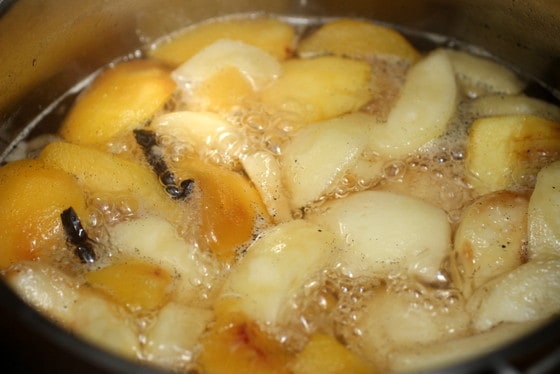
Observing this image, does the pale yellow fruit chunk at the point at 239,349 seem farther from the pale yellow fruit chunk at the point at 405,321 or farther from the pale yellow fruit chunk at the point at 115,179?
the pale yellow fruit chunk at the point at 115,179

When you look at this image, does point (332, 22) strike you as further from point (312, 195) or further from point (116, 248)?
point (116, 248)

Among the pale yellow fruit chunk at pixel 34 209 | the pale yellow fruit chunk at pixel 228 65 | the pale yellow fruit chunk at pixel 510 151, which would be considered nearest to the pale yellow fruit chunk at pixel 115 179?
the pale yellow fruit chunk at pixel 34 209

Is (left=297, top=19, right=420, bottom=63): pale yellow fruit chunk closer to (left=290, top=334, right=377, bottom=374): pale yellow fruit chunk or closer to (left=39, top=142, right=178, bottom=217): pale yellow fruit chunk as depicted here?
(left=39, top=142, right=178, bottom=217): pale yellow fruit chunk

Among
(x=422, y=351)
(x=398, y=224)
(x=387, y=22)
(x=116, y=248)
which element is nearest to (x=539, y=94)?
(x=387, y=22)

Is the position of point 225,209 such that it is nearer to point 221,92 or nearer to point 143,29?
point 221,92

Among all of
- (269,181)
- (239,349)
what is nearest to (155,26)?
(269,181)
